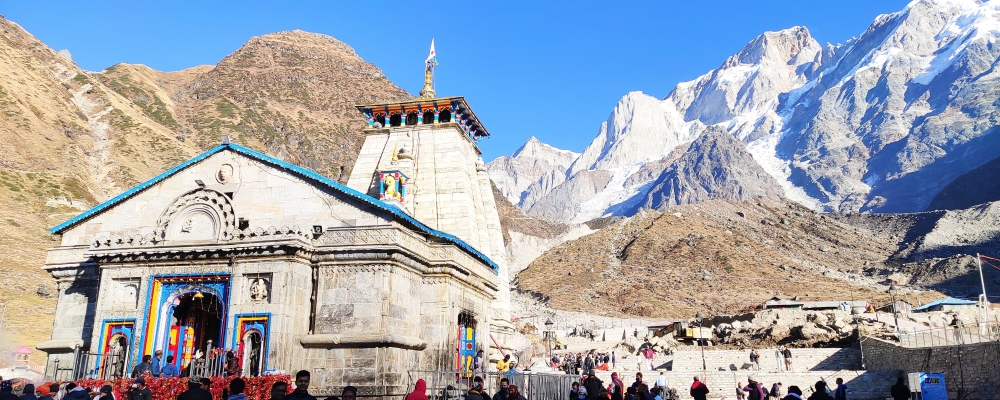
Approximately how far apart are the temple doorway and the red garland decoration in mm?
4481

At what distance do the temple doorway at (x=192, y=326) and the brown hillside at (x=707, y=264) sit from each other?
63.7 m

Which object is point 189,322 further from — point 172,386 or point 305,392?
point 305,392

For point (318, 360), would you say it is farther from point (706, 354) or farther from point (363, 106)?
point (706, 354)

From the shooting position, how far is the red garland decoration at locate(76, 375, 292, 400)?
54.1ft

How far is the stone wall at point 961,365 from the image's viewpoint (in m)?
24.8

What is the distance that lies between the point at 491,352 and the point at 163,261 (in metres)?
14.2

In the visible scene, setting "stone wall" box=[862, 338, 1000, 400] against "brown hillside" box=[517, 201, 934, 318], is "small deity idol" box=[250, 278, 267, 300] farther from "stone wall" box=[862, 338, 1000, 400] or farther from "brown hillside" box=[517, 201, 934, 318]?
"brown hillside" box=[517, 201, 934, 318]

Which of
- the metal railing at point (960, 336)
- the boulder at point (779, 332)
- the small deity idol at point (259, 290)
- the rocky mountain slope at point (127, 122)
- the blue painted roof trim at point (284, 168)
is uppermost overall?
the rocky mountain slope at point (127, 122)

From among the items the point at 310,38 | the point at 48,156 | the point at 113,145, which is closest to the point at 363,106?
the point at 48,156

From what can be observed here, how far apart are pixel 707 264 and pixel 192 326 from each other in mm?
82530

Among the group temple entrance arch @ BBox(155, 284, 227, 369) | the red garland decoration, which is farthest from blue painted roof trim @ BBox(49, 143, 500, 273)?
the red garland decoration

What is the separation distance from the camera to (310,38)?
183125mm

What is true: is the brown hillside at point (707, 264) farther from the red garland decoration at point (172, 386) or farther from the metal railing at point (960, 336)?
the red garland decoration at point (172, 386)

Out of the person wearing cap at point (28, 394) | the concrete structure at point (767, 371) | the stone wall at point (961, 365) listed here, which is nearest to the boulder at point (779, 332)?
the concrete structure at point (767, 371)
